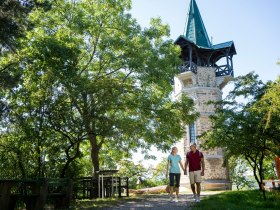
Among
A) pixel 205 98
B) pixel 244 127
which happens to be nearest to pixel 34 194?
pixel 244 127

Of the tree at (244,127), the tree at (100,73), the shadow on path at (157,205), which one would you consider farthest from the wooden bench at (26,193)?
the tree at (244,127)

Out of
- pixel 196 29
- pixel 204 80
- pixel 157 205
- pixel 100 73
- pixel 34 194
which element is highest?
pixel 196 29

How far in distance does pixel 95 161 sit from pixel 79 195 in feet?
9.53

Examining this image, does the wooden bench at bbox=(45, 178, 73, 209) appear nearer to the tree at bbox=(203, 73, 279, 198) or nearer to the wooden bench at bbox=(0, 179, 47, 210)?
the wooden bench at bbox=(0, 179, 47, 210)

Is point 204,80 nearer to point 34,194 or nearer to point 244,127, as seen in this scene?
point 244,127

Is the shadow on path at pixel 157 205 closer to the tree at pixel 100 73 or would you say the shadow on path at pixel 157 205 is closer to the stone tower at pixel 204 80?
the tree at pixel 100 73

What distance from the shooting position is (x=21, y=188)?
8.02m

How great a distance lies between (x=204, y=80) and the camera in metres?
28.9

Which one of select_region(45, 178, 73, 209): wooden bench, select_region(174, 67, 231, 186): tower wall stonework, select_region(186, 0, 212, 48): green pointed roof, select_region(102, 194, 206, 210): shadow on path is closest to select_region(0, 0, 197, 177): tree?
select_region(45, 178, 73, 209): wooden bench

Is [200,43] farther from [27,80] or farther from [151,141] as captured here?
[27,80]

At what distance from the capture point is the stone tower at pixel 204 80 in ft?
85.9

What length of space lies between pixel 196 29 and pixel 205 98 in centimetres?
797

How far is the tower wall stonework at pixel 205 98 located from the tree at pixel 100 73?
915 cm

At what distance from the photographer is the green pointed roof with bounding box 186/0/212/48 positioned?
101 feet
